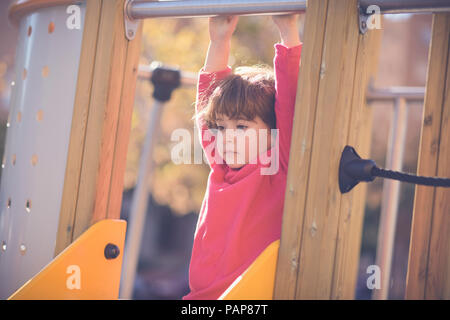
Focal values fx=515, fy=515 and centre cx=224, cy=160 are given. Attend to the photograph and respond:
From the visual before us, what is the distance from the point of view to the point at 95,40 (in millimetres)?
1484

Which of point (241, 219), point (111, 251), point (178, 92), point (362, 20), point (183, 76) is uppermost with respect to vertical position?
point (178, 92)

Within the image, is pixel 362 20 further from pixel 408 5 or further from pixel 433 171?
pixel 433 171

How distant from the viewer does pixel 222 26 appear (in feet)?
5.09

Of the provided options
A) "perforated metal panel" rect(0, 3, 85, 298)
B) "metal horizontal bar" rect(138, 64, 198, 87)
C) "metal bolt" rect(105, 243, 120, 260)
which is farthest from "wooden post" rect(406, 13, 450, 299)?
"metal horizontal bar" rect(138, 64, 198, 87)

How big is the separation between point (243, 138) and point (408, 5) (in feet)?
2.18

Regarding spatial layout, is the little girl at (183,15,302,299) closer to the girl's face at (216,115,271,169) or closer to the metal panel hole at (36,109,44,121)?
the girl's face at (216,115,271,169)

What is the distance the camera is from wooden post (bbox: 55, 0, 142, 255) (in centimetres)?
147

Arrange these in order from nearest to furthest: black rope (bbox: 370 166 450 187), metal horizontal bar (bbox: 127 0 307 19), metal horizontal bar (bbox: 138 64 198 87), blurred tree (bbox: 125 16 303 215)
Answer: black rope (bbox: 370 166 450 187) < metal horizontal bar (bbox: 127 0 307 19) < metal horizontal bar (bbox: 138 64 198 87) < blurred tree (bbox: 125 16 303 215)

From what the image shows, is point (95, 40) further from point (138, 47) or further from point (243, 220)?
point (243, 220)

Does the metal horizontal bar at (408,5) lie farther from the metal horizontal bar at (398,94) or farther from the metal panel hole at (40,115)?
the metal horizontal bar at (398,94)

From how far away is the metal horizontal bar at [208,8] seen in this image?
48.9 inches

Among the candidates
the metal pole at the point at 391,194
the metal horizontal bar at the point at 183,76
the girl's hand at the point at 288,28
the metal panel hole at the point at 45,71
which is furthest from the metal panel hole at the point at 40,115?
the metal pole at the point at 391,194

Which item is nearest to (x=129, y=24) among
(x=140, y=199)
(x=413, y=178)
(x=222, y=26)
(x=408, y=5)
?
(x=222, y=26)

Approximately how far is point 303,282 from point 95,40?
0.90 m
